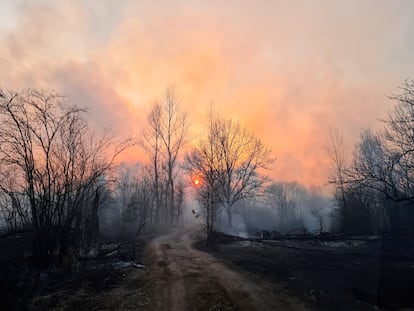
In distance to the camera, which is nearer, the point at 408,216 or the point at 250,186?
the point at 408,216

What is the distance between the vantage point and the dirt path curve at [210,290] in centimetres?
820

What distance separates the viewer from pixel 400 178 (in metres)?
33.6

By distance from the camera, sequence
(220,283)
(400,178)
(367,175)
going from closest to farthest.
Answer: (220,283) < (367,175) < (400,178)

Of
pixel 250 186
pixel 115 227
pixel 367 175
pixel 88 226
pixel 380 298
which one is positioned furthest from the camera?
pixel 250 186

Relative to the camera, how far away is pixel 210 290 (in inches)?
382

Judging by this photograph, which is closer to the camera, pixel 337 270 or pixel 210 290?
pixel 210 290

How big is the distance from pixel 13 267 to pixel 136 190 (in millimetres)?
45263

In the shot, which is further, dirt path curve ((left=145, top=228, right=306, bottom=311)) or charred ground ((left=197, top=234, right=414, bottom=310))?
charred ground ((left=197, top=234, right=414, bottom=310))

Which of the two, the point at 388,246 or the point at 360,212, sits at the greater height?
the point at 360,212

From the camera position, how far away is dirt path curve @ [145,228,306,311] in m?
8.20

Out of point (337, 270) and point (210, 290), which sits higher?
point (337, 270)

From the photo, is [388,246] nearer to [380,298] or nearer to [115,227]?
[380,298]

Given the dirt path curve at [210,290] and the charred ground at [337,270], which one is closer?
the dirt path curve at [210,290]

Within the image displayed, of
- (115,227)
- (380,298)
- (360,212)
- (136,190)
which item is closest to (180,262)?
(380,298)
